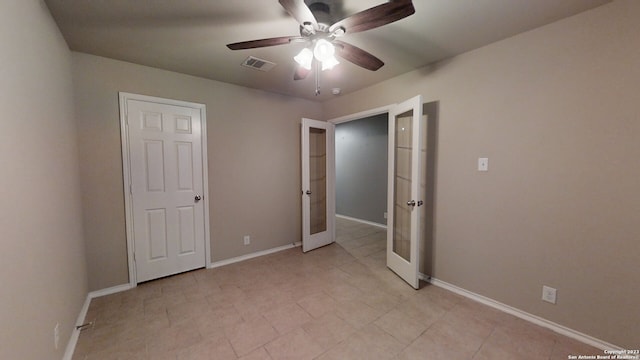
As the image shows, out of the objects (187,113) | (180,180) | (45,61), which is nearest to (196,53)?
(187,113)

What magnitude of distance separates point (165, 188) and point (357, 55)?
8.32 feet

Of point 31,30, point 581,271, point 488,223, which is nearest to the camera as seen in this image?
point 31,30

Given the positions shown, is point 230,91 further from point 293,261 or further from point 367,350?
point 367,350

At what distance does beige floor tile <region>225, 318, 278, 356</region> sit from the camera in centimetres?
171

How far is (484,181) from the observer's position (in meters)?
2.25

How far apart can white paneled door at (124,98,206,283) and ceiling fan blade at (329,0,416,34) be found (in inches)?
87.1

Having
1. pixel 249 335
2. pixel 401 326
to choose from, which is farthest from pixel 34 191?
pixel 401 326

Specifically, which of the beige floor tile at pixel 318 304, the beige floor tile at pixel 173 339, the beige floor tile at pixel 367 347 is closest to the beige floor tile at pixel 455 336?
the beige floor tile at pixel 367 347

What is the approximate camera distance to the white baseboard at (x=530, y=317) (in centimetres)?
170

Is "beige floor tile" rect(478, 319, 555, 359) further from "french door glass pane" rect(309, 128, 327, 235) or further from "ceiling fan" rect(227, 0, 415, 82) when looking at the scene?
"french door glass pane" rect(309, 128, 327, 235)

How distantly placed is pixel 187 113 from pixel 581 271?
4.05 meters

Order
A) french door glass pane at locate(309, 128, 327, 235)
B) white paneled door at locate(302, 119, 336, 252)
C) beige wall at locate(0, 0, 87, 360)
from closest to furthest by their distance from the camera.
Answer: beige wall at locate(0, 0, 87, 360) → white paneled door at locate(302, 119, 336, 252) → french door glass pane at locate(309, 128, 327, 235)

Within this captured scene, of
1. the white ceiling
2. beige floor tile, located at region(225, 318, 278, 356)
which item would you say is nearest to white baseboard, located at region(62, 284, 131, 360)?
beige floor tile, located at region(225, 318, 278, 356)

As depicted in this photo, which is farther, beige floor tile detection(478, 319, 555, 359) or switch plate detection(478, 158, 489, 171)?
switch plate detection(478, 158, 489, 171)
